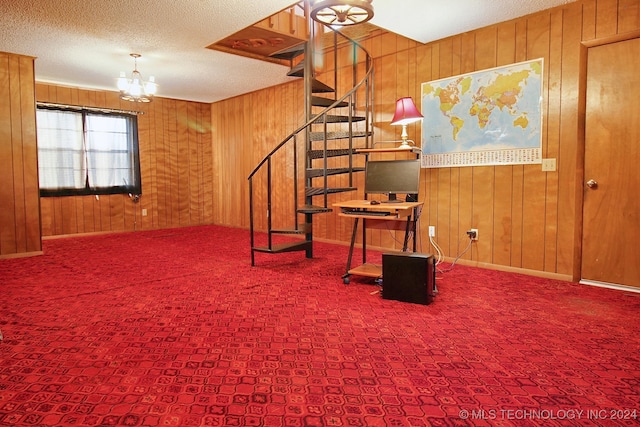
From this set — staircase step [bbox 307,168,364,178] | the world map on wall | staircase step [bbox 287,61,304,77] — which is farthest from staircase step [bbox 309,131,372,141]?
staircase step [bbox 287,61,304,77]

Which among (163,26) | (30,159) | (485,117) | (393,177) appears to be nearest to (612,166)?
(485,117)

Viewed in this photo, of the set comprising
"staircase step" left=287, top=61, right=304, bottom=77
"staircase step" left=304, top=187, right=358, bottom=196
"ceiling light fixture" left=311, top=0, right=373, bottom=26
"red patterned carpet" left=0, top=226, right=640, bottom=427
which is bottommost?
"red patterned carpet" left=0, top=226, right=640, bottom=427

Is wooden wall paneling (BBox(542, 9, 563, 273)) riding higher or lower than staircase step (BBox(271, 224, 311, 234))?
higher

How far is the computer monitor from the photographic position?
146 inches

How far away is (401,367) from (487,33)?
3553mm

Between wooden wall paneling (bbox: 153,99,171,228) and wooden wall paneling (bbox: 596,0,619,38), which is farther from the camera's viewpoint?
wooden wall paneling (bbox: 153,99,171,228)

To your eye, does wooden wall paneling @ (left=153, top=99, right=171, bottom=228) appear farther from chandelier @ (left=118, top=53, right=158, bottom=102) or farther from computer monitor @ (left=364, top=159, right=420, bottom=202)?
computer monitor @ (left=364, top=159, right=420, bottom=202)

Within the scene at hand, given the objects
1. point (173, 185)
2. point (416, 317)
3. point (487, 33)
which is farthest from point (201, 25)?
point (173, 185)

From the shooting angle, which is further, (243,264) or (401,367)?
(243,264)

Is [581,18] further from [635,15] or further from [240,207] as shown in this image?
[240,207]

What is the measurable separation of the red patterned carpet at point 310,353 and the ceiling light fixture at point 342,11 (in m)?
2.19

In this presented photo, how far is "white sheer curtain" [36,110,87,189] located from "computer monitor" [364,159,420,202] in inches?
208

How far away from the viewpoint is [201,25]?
4.07m

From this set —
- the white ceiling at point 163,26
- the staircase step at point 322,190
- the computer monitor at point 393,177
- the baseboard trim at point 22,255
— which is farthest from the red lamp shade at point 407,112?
the baseboard trim at point 22,255
